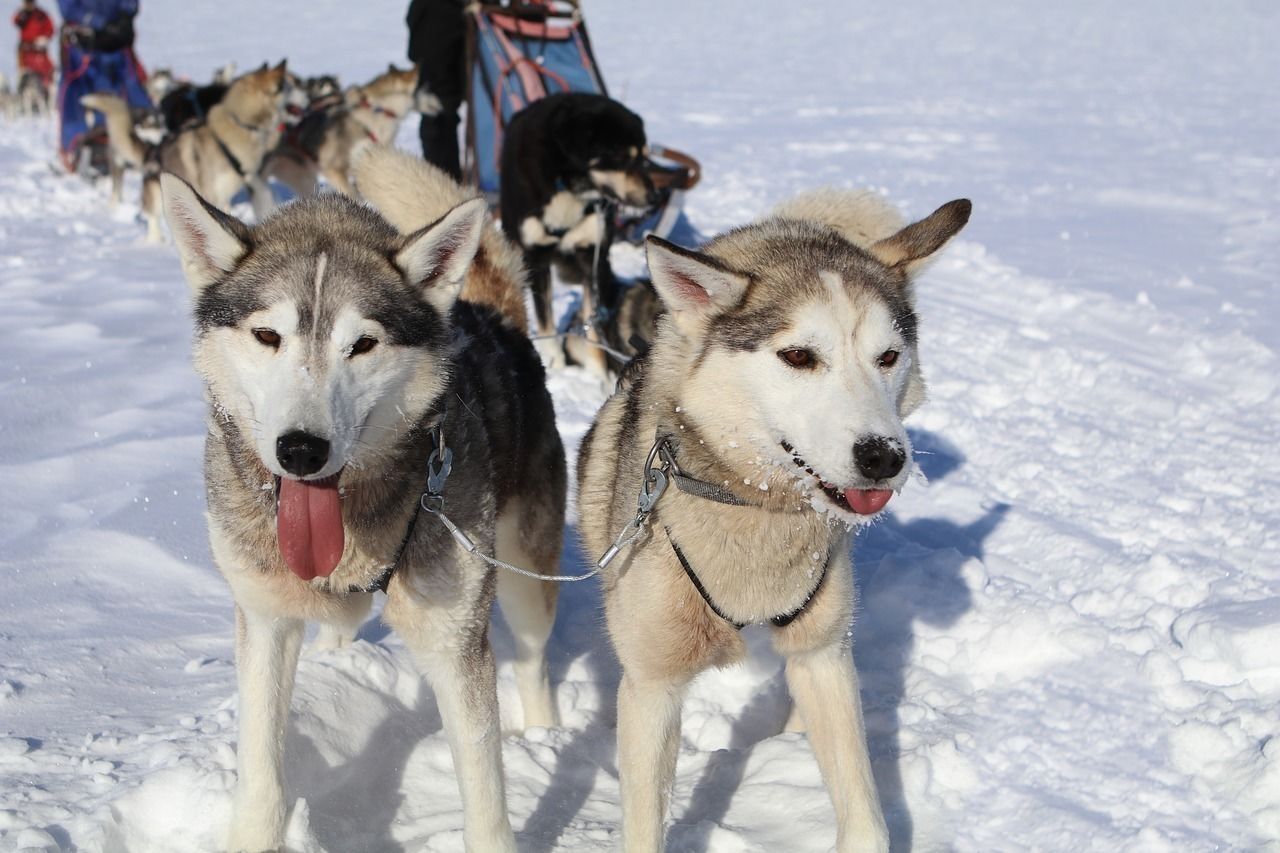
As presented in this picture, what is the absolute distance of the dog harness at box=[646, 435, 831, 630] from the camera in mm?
2070

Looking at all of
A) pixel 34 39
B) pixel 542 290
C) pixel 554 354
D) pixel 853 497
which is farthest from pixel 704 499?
pixel 34 39

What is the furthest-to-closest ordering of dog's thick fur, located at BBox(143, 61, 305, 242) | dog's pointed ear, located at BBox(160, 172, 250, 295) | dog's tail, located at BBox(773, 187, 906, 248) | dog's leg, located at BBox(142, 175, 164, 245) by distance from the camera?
dog's thick fur, located at BBox(143, 61, 305, 242), dog's leg, located at BBox(142, 175, 164, 245), dog's tail, located at BBox(773, 187, 906, 248), dog's pointed ear, located at BBox(160, 172, 250, 295)

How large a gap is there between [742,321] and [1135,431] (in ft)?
9.91

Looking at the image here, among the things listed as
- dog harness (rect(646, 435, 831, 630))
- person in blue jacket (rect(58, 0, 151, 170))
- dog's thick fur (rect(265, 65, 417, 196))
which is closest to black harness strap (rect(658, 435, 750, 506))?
dog harness (rect(646, 435, 831, 630))

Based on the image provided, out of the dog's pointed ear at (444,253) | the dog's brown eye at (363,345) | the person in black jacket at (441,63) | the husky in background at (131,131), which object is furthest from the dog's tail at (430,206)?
the husky in background at (131,131)

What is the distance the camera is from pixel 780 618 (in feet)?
6.98

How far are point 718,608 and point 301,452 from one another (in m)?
0.82

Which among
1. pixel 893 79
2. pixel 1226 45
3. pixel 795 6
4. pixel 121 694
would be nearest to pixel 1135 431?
pixel 121 694

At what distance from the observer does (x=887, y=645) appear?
3037 mm

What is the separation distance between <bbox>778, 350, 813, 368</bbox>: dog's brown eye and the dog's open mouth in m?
0.14

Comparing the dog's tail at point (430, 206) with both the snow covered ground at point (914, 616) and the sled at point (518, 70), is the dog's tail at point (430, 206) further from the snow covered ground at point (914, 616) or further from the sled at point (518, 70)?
the sled at point (518, 70)

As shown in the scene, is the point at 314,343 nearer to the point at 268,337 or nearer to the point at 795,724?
the point at 268,337

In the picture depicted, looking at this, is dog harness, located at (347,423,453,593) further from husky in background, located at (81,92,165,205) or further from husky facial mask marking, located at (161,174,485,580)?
husky in background, located at (81,92,165,205)

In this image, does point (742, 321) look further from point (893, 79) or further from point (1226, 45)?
point (1226, 45)
